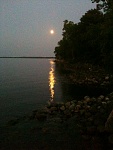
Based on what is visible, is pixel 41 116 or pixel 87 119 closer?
pixel 87 119

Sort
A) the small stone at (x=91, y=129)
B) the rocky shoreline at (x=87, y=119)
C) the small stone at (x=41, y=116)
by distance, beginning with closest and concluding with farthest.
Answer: the rocky shoreline at (x=87, y=119)
the small stone at (x=91, y=129)
the small stone at (x=41, y=116)

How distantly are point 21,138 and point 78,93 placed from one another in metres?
16.1

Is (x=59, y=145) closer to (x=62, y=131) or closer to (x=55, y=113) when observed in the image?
(x=62, y=131)

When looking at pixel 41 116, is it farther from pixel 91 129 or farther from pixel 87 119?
pixel 91 129

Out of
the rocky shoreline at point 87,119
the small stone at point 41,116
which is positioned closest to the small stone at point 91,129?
the rocky shoreline at point 87,119

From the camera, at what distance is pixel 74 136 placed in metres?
15.0

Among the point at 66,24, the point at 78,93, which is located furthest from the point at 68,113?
the point at 66,24

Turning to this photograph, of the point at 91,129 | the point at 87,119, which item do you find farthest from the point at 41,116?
the point at 91,129

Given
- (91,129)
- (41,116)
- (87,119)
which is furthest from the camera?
(41,116)

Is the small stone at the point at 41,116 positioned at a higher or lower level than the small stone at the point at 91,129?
lower

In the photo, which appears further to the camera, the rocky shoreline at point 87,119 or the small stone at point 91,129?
the small stone at point 91,129

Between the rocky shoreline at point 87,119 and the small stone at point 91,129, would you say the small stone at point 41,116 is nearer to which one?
the rocky shoreline at point 87,119

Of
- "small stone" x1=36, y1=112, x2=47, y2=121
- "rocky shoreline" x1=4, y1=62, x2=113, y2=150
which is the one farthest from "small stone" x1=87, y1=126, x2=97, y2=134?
"small stone" x1=36, y1=112, x2=47, y2=121

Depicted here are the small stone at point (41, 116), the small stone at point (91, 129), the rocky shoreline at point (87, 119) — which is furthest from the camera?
the small stone at point (41, 116)
